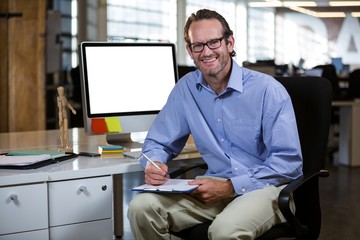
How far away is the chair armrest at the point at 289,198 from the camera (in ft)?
7.40

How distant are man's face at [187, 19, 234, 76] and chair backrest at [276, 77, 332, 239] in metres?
0.38

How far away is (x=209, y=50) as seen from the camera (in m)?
2.52

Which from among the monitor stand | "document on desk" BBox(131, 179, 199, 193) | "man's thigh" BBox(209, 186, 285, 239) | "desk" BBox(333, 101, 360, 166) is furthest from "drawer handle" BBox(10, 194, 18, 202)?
"desk" BBox(333, 101, 360, 166)

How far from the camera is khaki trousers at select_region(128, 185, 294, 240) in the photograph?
2.27 meters

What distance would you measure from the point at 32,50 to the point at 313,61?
Answer: 8.29m

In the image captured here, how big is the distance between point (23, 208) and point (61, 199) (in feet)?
0.48

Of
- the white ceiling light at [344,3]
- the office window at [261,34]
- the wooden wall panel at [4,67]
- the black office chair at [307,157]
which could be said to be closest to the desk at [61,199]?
the black office chair at [307,157]

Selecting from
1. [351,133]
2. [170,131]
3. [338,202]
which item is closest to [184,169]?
[170,131]

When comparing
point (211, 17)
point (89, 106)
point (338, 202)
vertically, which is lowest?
point (338, 202)

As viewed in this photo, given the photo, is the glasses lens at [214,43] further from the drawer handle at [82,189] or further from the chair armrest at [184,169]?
the drawer handle at [82,189]

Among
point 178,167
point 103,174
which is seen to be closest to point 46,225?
point 103,174

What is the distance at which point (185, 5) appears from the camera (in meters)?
12.1

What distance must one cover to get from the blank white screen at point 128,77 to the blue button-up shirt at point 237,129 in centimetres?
48

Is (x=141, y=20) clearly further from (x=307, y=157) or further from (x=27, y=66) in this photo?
(x=307, y=157)
